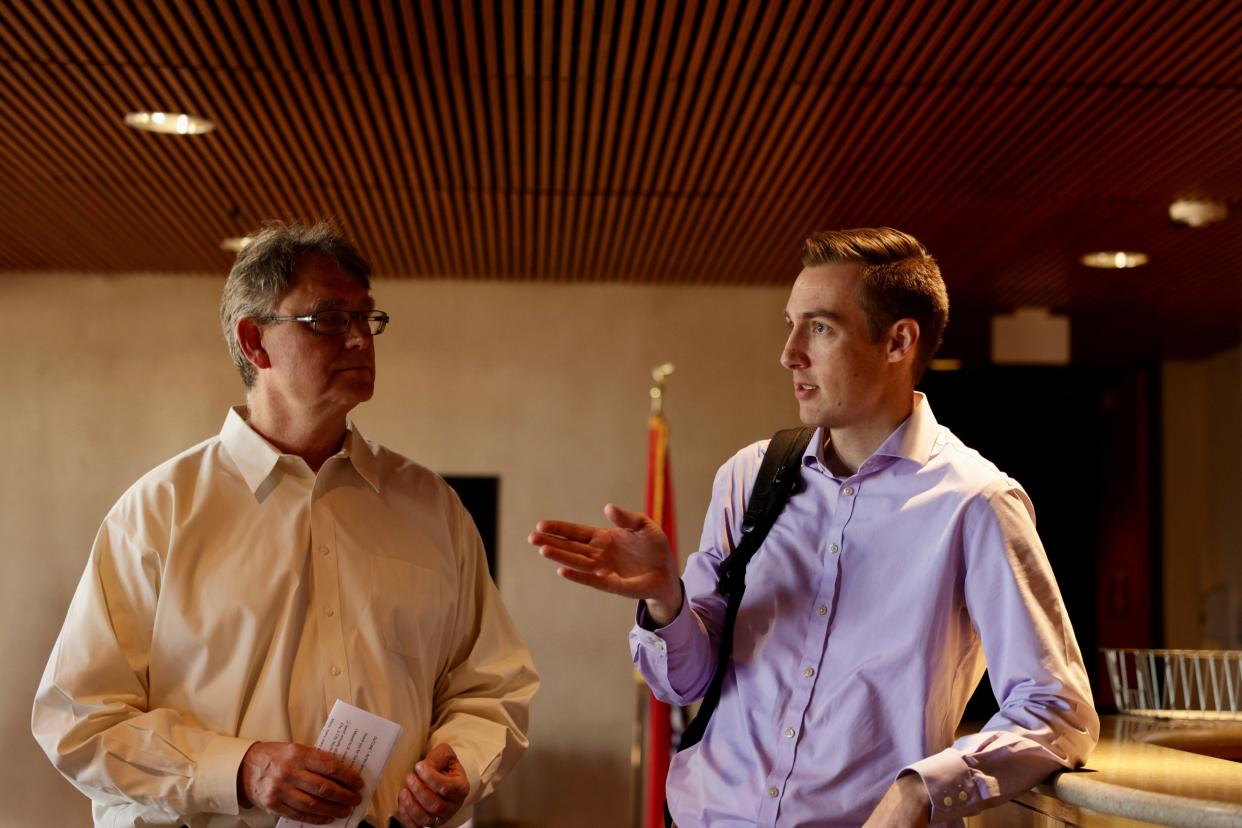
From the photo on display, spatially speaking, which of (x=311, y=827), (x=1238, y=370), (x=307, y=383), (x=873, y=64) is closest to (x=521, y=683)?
(x=311, y=827)

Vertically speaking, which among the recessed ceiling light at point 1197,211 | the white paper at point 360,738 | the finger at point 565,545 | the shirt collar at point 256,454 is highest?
the recessed ceiling light at point 1197,211

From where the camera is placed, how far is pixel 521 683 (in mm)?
2611

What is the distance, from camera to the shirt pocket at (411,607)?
2436 millimetres

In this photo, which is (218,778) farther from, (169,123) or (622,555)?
(169,123)

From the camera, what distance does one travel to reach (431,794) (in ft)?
7.50

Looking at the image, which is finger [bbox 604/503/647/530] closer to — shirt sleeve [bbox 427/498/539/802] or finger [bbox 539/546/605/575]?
finger [bbox 539/546/605/575]

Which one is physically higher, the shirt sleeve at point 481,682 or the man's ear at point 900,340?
the man's ear at point 900,340

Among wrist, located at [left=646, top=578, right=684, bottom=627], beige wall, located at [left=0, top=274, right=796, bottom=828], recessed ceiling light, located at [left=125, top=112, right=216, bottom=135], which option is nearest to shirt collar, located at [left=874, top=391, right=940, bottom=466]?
wrist, located at [left=646, top=578, right=684, bottom=627]

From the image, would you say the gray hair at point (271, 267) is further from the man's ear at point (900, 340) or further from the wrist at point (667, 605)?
the man's ear at point (900, 340)

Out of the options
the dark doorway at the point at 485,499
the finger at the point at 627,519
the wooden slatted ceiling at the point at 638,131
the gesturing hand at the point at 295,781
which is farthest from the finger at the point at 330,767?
the dark doorway at the point at 485,499

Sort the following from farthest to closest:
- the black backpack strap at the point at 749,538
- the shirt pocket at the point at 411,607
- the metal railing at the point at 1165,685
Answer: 1. the metal railing at the point at 1165,685
2. the shirt pocket at the point at 411,607
3. the black backpack strap at the point at 749,538

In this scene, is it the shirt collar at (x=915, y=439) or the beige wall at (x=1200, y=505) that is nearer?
the shirt collar at (x=915, y=439)

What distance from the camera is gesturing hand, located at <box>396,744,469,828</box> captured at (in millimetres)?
2287

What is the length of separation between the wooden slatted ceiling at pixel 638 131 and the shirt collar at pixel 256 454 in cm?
170
